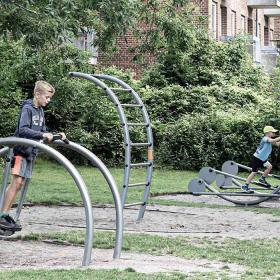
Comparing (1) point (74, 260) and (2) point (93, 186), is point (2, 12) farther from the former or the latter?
(2) point (93, 186)

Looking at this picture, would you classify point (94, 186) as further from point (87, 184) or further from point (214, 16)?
point (214, 16)

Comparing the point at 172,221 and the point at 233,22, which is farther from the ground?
the point at 233,22

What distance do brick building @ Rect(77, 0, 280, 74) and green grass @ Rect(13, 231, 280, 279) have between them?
19.2 metres

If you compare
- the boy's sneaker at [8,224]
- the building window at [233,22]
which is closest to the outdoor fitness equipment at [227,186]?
the boy's sneaker at [8,224]

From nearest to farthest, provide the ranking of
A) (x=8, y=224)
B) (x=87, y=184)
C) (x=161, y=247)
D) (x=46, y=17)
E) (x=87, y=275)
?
(x=87, y=275)
(x=8, y=224)
(x=161, y=247)
(x=46, y=17)
(x=87, y=184)

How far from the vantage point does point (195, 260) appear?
332 inches

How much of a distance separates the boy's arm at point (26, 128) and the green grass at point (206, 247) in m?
1.43

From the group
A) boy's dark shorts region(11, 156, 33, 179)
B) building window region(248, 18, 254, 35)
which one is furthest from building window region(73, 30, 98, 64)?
building window region(248, 18, 254, 35)

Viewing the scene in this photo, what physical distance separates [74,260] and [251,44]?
2539cm

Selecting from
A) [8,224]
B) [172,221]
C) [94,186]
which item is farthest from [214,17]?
[8,224]

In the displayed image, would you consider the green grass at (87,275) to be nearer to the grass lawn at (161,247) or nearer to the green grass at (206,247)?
the grass lawn at (161,247)

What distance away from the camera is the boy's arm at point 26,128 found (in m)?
8.71

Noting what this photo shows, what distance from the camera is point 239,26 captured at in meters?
38.2

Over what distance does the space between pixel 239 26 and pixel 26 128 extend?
3028 cm
